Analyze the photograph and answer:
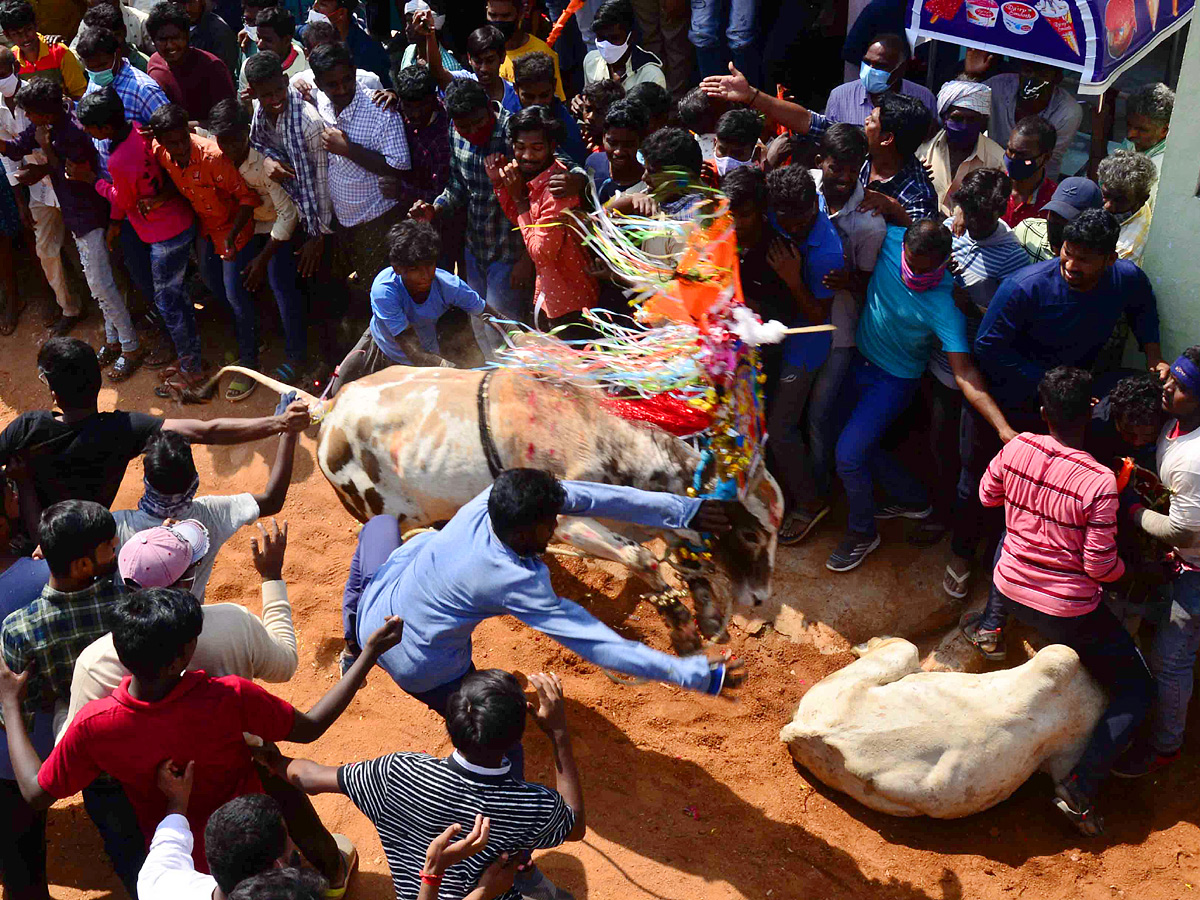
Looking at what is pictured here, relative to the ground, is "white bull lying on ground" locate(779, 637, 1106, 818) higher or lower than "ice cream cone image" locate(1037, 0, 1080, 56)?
lower

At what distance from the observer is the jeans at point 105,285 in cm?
812

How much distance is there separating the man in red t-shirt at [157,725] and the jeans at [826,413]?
3.31 m

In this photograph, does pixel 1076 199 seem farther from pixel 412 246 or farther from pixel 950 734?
pixel 412 246

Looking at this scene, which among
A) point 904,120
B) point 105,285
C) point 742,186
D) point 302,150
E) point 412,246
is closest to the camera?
point 742,186

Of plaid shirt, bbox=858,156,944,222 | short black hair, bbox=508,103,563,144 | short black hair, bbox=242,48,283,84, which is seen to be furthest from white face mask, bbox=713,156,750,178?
short black hair, bbox=242,48,283,84

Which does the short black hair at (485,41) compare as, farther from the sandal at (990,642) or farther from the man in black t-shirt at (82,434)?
the sandal at (990,642)

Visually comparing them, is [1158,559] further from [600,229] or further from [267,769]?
[267,769]

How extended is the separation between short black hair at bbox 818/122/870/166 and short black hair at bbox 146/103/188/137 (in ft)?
13.4

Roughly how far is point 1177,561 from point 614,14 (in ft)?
17.3

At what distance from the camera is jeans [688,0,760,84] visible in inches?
318

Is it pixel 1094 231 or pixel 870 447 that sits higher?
pixel 1094 231

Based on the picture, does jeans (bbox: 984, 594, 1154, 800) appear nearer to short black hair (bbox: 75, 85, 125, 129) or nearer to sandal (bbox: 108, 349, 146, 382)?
short black hair (bbox: 75, 85, 125, 129)

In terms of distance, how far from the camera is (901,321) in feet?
18.5

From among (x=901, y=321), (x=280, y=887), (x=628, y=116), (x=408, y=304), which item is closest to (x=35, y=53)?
(x=408, y=304)
